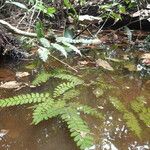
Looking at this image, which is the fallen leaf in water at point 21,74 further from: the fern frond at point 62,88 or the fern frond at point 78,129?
the fern frond at point 78,129

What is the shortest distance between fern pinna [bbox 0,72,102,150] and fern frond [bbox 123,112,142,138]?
15cm

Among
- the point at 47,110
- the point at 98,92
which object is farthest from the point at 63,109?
the point at 98,92

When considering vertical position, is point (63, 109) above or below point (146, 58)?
above

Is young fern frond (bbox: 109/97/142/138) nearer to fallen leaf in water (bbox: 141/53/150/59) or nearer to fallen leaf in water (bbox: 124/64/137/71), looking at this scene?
fallen leaf in water (bbox: 124/64/137/71)

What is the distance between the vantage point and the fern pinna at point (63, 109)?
1432 mm

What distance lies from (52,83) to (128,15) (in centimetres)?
222

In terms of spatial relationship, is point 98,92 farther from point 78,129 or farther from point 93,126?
point 78,129

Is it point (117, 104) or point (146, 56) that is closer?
point (117, 104)

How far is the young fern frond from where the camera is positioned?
1.59 m

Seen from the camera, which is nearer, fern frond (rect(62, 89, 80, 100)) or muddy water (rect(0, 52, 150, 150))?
muddy water (rect(0, 52, 150, 150))

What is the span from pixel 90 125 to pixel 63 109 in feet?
0.56

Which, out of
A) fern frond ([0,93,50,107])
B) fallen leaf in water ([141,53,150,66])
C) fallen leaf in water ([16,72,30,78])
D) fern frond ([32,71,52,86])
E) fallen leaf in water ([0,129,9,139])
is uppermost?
fern frond ([0,93,50,107])

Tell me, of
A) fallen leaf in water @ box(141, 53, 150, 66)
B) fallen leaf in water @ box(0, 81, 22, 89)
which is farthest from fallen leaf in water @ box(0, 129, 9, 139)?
fallen leaf in water @ box(141, 53, 150, 66)

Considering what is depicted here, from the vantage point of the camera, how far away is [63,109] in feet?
5.47
